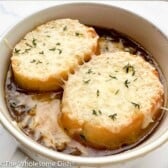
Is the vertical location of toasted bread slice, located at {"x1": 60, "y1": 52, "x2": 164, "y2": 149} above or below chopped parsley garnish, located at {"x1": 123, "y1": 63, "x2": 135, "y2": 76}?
below

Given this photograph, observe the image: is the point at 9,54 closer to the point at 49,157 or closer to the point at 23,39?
the point at 23,39

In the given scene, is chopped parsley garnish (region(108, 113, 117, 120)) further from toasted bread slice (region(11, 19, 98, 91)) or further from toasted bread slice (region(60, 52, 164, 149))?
toasted bread slice (region(11, 19, 98, 91))

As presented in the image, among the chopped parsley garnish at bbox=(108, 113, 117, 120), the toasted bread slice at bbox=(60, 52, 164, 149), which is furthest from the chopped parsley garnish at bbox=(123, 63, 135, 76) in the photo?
the chopped parsley garnish at bbox=(108, 113, 117, 120)

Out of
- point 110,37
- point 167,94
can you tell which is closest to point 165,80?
point 167,94

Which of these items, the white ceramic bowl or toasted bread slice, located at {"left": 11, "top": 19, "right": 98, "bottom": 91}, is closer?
the white ceramic bowl

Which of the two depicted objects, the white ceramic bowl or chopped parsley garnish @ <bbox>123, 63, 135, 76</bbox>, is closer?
the white ceramic bowl

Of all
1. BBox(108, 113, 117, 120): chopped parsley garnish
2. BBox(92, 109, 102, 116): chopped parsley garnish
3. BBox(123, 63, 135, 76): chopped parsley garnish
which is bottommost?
BBox(92, 109, 102, 116): chopped parsley garnish

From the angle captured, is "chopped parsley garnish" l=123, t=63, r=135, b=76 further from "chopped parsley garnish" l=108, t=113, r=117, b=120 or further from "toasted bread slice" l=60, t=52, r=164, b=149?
"chopped parsley garnish" l=108, t=113, r=117, b=120

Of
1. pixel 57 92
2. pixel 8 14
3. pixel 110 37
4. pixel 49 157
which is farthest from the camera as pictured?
pixel 8 14
